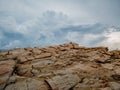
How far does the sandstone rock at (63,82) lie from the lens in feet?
69.7

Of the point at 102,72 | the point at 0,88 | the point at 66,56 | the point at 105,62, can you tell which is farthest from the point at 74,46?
the point at 0,88

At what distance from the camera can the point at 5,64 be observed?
27703mm

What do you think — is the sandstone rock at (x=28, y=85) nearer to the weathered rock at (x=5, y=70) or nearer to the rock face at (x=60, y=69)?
the rock face at (x=60, y=69)

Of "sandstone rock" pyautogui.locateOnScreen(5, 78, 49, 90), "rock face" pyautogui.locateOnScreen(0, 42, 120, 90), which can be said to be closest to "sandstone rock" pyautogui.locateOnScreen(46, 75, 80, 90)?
"rock face" pyautogui.locateOnScreen(0, 42, 120, 90)

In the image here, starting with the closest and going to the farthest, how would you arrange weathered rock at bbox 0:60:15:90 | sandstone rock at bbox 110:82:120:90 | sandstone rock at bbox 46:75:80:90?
1. sandstone rock at bbox 110:82:120:90
2. sandstone rock at bbox 46:75:80:90
3. weathered rock at bbox 0:60:15:90

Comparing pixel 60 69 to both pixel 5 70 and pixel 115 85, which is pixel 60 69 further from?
pixel 115 85

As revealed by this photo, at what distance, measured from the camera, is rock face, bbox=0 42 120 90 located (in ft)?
71.4

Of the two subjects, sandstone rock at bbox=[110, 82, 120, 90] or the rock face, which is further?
the rock face

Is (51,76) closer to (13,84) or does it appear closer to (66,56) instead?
(13,84)

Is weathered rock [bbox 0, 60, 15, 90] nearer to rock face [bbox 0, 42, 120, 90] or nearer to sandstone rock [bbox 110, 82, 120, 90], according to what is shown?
rock face [bbox 0, 42, 120, 90]

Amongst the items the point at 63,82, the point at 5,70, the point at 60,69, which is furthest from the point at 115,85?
the point at 5,70

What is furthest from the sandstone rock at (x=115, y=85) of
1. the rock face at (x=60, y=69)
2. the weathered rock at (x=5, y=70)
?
the weathered rock at (x=5, y=70)

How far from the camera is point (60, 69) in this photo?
2605 cm

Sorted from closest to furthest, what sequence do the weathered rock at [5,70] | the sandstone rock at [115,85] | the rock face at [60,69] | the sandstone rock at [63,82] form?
1. the sandstone rock at [115,85]
2. the sandstone rock at [63,82]
3. the rock face at [60,69]
4. the weathered rock at [5,70]
